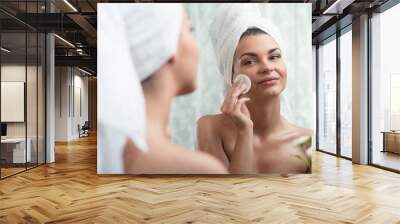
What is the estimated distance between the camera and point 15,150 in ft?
22.3

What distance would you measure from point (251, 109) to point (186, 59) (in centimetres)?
131

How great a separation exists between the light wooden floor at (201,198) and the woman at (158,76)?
0.84ft

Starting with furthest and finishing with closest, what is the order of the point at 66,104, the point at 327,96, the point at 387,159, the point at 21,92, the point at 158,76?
the point at 66,104 → the point at 327,96 → the point at 387,159 → the point at 21,92 → the point at 158,76

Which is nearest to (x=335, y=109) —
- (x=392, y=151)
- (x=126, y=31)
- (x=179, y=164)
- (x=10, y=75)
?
(x=392, y=151)

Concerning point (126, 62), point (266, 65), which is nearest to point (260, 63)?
point (266, 65)

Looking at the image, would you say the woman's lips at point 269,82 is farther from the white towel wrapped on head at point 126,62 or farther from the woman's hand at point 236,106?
the white towel wrapped on head at point 126,62

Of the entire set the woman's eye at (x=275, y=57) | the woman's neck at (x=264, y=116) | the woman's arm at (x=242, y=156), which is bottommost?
the woman's arm at (x=242, y=156)

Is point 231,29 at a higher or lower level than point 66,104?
higher

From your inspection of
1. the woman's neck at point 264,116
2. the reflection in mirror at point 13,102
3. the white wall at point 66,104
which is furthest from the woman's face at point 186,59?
the white wall at point 66,104

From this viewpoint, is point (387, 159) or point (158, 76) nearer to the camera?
point (158, 76)

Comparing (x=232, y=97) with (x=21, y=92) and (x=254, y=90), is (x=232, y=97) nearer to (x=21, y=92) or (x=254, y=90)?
(x=254, y=90)

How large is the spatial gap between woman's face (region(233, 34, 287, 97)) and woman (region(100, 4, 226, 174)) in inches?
28.9

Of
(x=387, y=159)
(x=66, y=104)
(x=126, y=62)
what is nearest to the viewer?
(x=126, y=62)

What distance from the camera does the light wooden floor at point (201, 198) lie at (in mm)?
3932
